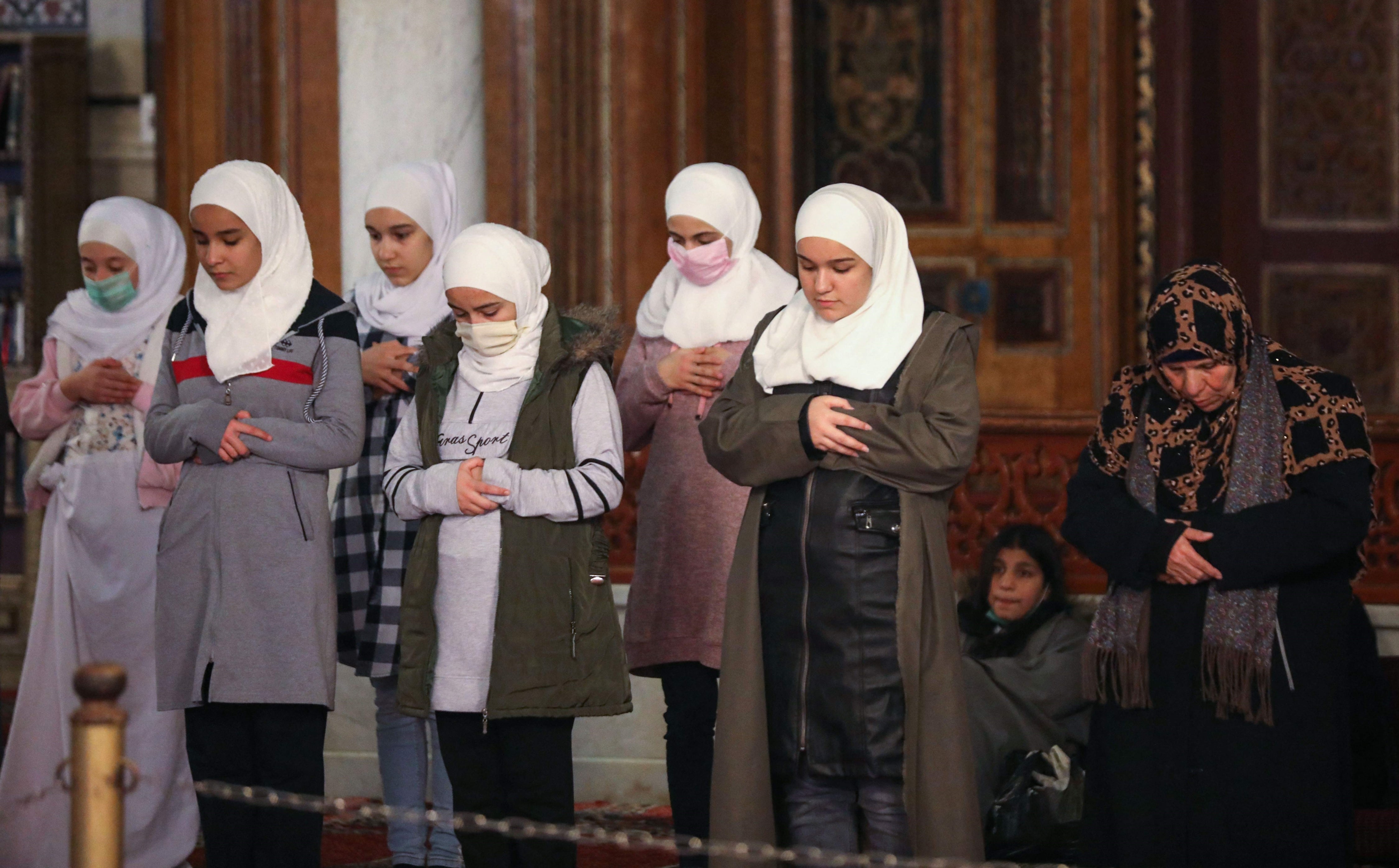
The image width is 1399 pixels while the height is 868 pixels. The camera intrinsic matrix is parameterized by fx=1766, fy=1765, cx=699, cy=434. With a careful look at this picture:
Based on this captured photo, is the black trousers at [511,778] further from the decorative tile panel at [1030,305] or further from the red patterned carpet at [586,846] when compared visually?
the decorative tile panel at [1030,305]

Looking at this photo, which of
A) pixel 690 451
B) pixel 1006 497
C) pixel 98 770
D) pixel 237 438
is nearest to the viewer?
pixel 98 770

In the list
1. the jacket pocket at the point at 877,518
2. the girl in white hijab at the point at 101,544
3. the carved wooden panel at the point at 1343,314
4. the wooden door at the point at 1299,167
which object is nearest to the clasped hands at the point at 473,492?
the jacket pocket at the point at 877,518

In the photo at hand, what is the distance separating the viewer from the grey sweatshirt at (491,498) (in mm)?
3561

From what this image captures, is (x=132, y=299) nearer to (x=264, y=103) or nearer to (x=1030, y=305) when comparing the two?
(x=264, y=103)

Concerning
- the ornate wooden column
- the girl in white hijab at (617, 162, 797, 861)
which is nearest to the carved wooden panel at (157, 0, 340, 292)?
the ornate wooden column

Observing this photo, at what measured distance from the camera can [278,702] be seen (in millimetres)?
3637

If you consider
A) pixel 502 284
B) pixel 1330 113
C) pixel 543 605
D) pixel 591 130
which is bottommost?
pixel 543 605

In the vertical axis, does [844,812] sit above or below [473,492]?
below

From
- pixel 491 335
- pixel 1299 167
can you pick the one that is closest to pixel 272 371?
pixel 491 335

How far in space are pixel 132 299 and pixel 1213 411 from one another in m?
2.66

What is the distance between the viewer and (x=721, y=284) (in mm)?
4137

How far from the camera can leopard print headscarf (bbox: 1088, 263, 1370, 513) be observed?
3.42 meters

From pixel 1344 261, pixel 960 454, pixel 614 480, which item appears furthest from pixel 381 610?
pixel 1344 261

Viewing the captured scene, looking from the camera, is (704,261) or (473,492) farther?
(704,261)
